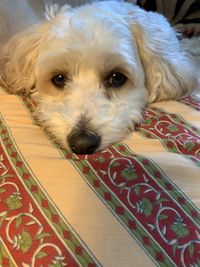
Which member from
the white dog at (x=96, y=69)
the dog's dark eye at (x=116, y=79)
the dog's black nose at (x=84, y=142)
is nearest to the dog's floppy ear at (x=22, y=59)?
the white dog at (x=96, y=69)

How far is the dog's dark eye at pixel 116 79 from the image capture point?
63.1 inches

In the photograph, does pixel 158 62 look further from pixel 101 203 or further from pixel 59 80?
pixel 101 203

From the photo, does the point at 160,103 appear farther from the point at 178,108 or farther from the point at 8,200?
the point at 8,200

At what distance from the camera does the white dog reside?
1.46 m

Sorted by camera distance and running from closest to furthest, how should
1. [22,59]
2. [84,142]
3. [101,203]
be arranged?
[101,203] → [84,142] → [22,59]

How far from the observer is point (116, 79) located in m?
1.62

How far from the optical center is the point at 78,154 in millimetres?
1333

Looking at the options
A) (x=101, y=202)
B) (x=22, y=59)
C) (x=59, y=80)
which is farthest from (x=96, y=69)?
(x=101, y=202)

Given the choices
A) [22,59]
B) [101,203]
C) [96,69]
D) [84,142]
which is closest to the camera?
[101,203]

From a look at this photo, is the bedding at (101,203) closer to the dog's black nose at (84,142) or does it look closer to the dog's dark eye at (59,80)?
the dog's black nose at (84,142)

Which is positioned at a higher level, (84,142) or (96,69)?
(96,69)

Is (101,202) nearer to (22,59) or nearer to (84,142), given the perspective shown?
(84,142)

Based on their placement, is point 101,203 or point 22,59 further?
point 22,59

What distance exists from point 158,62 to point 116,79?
0.17 metres
